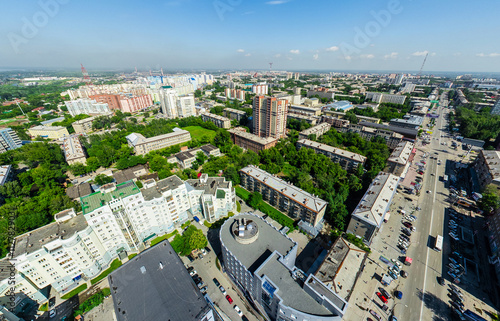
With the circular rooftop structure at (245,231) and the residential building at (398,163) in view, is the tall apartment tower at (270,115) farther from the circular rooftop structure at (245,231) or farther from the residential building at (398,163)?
the circular rooftop structure at (245,231)

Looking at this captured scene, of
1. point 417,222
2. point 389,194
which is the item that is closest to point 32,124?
point 389,194

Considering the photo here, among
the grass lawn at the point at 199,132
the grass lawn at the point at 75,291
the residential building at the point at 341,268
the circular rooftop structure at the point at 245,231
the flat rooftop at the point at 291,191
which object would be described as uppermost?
the circular rooftop structure at the point at 245,231

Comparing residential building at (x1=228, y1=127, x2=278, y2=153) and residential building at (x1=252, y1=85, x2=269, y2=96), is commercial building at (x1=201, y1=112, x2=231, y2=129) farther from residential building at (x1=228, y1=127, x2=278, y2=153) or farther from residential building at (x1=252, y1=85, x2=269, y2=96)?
residential building at (x1=252, y1=85, x2=269, y2=96)

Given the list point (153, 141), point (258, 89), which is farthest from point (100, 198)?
point (258, 89)

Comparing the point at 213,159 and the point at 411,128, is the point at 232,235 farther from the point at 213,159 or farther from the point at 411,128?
the point at 411,128

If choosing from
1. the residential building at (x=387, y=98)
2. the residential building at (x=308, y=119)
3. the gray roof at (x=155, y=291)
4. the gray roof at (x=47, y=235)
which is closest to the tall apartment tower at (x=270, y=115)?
the residential building at (x=308, y=119)

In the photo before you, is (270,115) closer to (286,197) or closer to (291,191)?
(291,191)
